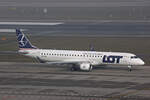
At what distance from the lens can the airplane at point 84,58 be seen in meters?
71.6

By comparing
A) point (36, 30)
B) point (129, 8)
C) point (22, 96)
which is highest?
point (129, 8)

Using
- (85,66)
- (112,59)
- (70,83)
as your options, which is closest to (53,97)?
(70,83)

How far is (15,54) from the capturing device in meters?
90.8

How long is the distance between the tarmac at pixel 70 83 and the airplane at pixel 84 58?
1440 mm

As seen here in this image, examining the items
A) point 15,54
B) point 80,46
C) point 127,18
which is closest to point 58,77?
point 15,54

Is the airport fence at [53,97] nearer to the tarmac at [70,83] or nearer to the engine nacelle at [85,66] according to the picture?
the tarmac at [70,83]

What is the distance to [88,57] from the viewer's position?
73.1 meters

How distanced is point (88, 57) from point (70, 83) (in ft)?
43.7

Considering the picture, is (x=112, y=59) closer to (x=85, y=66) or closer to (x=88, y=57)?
(x=88, y=57)

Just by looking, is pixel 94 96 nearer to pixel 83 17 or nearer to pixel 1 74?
pixel 1 74

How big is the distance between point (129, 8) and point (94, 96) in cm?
15145

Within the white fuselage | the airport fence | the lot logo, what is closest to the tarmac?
the airport fence

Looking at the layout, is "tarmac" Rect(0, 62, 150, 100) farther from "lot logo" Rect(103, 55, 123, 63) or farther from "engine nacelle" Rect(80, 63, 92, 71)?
"lot logo" Rect(103, 55, 123, 63)

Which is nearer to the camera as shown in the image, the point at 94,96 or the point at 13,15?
the point at 94,96
